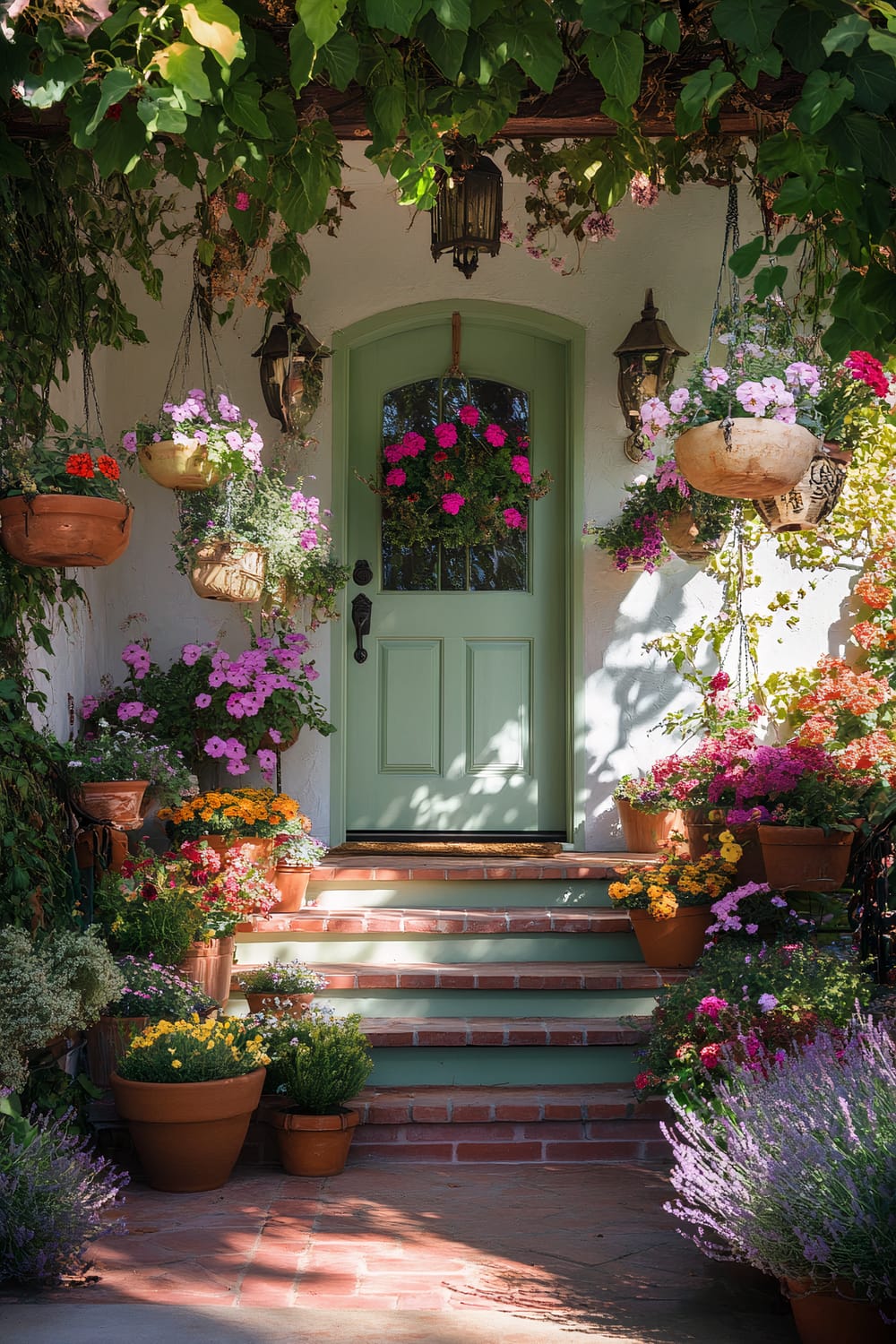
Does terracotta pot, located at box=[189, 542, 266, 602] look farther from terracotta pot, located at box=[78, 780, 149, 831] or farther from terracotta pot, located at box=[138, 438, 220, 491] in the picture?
terracotta pot, located at box=[78, 780, 149, 831]

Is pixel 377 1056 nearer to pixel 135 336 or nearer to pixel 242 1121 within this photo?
pixel 242 1121

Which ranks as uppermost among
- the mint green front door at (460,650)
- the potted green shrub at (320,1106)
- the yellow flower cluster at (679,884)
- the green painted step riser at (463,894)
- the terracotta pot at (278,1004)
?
the mint green front door at (460,650)

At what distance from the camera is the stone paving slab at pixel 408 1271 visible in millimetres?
2871

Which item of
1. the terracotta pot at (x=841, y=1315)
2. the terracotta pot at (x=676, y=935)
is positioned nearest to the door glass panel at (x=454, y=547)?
the terracotta pot at (x=676, y=935)

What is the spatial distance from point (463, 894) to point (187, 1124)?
183 centimetres

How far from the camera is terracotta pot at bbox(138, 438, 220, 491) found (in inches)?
180

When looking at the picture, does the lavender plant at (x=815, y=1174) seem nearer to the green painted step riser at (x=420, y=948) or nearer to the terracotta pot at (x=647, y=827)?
the green painted step riser at (x=420, y=948)

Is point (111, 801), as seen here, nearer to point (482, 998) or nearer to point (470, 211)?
point (482, 998)

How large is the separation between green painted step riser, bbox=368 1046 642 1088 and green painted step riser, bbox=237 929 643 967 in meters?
0.57

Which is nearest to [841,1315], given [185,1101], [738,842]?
[185,1101]

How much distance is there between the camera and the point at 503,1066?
14.8ft

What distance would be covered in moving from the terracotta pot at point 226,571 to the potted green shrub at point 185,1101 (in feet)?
6.04

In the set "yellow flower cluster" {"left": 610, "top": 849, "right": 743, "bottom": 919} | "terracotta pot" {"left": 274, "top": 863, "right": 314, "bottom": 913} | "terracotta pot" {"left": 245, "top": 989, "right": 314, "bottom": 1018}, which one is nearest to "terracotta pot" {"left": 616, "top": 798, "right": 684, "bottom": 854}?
"yellow flower cluster" {"left": 610, "top": 849, "right": 743, "bottom": 919}

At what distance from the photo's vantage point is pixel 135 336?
4.88 meters
